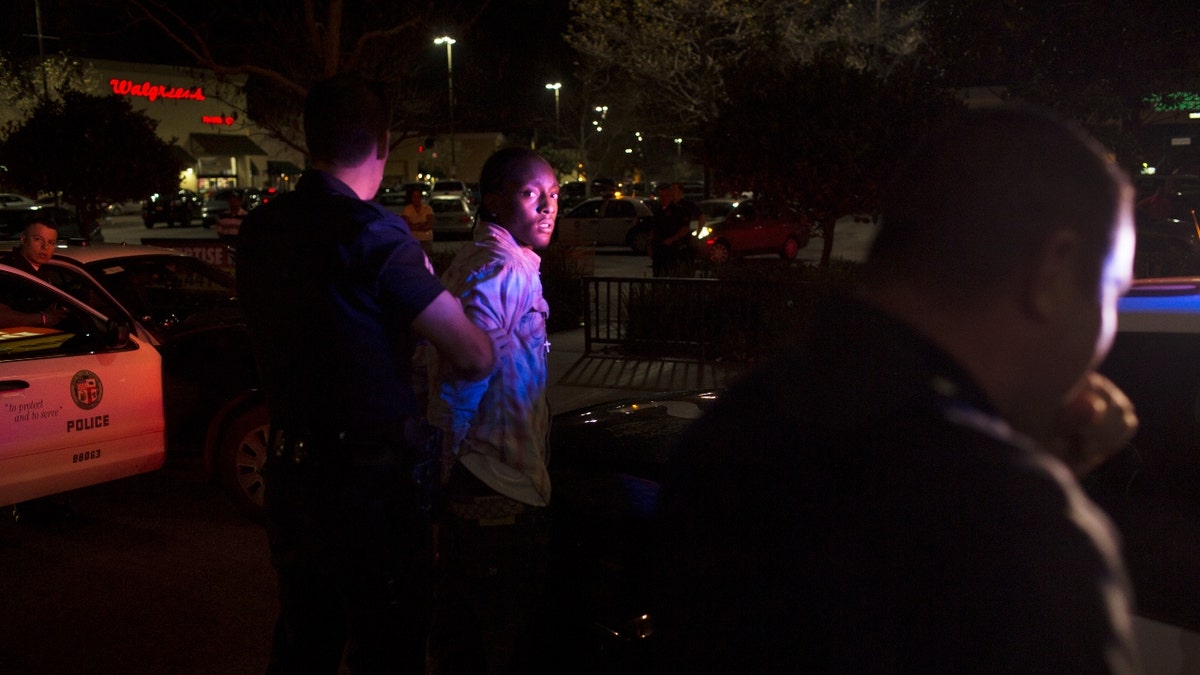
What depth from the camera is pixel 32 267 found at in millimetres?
→ 6746

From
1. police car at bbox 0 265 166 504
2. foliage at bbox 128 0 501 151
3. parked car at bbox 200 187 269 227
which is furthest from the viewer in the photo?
parked car at bbox 200 187 269 227

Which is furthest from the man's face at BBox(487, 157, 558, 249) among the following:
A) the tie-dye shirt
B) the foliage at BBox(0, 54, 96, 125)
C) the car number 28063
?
the foliage at BBox(0, 54, 96, 125)

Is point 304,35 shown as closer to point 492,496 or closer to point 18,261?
point 18,261

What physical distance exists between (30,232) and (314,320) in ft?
19.4

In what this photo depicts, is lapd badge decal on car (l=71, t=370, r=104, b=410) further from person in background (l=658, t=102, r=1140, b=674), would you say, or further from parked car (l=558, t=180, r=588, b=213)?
parked car (l=558, t=180, r=588, b=213)

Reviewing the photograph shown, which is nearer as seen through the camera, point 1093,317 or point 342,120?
point 1093,317

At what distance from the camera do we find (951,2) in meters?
13.5

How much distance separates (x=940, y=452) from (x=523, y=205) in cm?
208

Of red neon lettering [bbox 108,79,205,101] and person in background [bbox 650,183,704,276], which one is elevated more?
red neon lettering [bbox 108,79,205,101]

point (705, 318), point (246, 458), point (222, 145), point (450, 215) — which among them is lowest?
point (246, 458)

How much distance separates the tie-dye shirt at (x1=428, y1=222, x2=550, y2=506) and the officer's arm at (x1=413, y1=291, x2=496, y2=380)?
27 centimetres

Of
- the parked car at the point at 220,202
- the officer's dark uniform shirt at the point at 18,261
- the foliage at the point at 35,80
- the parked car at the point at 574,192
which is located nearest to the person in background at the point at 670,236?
the officer's dark uniform shirt at the point at 18,261

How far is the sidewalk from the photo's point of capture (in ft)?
30.7

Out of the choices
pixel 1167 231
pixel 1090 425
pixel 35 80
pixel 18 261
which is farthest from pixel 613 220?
pixel 1090 425
